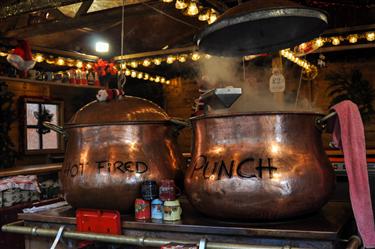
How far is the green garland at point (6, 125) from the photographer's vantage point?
6102 mm

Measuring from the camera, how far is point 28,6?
9.53 feet

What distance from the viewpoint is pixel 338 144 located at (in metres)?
1.29

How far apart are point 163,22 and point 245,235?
4.46m

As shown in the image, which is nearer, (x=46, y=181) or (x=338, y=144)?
(x=338, y=144)

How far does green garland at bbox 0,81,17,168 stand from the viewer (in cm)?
610

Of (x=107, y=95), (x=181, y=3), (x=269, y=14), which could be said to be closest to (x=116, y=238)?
(x=107, y=95)

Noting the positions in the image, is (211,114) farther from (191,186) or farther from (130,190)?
(130,190)

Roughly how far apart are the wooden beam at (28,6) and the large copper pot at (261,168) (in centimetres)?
174

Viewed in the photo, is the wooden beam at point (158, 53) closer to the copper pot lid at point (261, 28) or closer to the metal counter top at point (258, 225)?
the copper pot lid at point (261, 28)

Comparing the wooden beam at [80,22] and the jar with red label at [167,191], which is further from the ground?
the wooden beam at [80,22]

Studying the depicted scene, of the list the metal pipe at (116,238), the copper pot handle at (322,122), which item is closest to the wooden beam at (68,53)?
the metal pipe at (116,238)

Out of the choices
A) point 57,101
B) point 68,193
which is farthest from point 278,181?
point 57,101

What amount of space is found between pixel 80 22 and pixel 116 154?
10.3 ft

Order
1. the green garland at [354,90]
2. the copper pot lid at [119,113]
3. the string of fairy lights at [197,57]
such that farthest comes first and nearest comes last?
the green garland at [354,90] < the string of fairy lights at [197,57] < the copper pot lid at [119,113]
